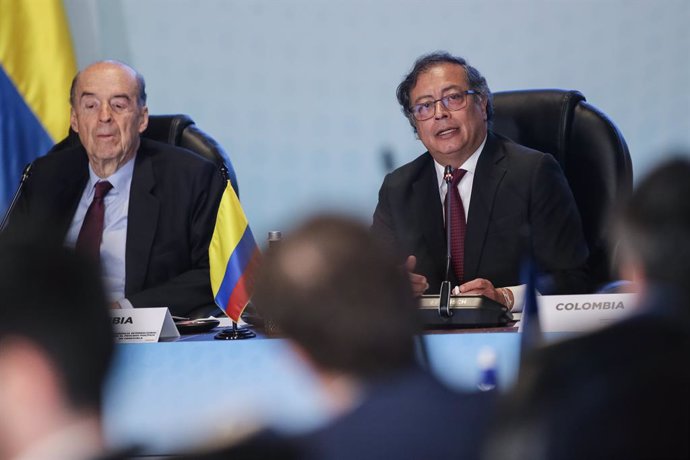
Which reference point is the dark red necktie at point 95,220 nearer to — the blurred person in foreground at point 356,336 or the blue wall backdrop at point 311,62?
the blue wall backdrop at point 311,62

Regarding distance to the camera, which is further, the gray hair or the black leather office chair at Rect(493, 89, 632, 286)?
the gray hair

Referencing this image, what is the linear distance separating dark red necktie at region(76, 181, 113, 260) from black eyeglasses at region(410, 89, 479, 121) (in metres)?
1.09

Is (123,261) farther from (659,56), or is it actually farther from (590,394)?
(590,394)

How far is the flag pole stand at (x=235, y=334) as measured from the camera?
8.57 ft

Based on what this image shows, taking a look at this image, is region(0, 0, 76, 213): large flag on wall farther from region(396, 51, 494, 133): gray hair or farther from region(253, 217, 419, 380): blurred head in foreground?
region(253, 217, 419, 380): blurred head in foreground

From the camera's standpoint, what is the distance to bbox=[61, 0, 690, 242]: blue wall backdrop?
4.36 m

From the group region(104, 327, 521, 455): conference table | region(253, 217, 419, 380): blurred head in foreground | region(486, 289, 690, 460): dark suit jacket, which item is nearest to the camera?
region(486, 289, 690, 460): dark suit jacket

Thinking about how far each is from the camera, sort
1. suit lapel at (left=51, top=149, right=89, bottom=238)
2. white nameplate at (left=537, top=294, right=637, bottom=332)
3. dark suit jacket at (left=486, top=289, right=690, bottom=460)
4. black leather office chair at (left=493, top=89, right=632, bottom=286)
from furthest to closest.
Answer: suit lapel at (left=51, top=149, right=89, bottom=238)
black leather office chair at (left=493, top=89, right=632, bottom=286)
white nameplate at (left=537, top=294, right=637, bottom=332)
dark suit jacket at (left=486, top=289, right=690, bottom=460)

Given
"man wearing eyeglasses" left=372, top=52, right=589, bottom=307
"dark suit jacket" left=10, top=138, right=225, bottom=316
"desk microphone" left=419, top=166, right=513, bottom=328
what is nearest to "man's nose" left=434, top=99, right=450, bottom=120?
"man wearing eyeglasses" left=372, top=52, right=589, bottom=307

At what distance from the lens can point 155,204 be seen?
3623 mm

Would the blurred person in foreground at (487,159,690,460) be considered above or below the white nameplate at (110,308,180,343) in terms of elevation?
above

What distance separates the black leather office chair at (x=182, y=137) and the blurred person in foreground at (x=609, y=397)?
2.99m

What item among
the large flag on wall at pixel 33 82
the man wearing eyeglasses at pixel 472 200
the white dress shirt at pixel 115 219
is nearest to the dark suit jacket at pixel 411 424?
the man wearing eyeglasses at pixel 472 200

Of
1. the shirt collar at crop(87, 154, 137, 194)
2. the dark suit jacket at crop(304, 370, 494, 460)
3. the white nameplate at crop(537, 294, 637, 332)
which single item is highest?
the dark suit jacket at crop(304, 370, 494, 460)
